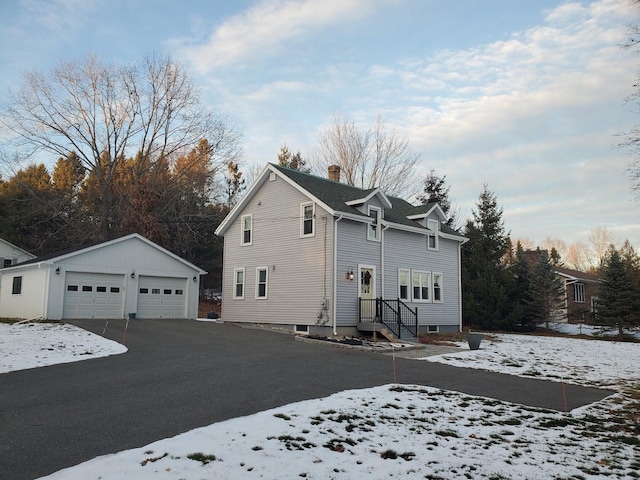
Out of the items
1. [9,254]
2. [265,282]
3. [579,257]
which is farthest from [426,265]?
[579,257]

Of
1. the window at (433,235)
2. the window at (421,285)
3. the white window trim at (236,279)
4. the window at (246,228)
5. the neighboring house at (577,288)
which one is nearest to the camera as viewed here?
the window at (421,285)

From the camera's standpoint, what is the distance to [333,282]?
18672mm

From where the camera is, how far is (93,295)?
22266 millimetres

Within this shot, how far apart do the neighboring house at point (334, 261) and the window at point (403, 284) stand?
0.04 m

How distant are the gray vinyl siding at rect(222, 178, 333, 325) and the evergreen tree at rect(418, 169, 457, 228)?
19.4 meters

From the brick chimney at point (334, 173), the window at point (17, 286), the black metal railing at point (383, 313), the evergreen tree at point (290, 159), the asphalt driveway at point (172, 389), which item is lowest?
the asphalt driveway at point (172, 389)

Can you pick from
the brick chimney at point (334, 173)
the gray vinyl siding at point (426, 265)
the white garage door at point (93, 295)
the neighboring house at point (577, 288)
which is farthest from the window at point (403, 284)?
the neighboring house at point (577, 288)

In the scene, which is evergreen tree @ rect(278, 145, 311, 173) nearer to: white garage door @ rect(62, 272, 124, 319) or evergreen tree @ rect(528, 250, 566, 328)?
evergreen tree @ rect(528, 250, 566, 328)

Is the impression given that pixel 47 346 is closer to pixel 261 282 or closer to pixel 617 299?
pixel 261 282

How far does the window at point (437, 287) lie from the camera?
23875 millimetres

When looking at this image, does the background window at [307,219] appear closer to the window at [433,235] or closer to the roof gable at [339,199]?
the roof gable at [339,199]

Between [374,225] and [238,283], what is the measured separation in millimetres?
7299

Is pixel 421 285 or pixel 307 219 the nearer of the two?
pixel 307 219

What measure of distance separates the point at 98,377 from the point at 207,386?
2.46m
